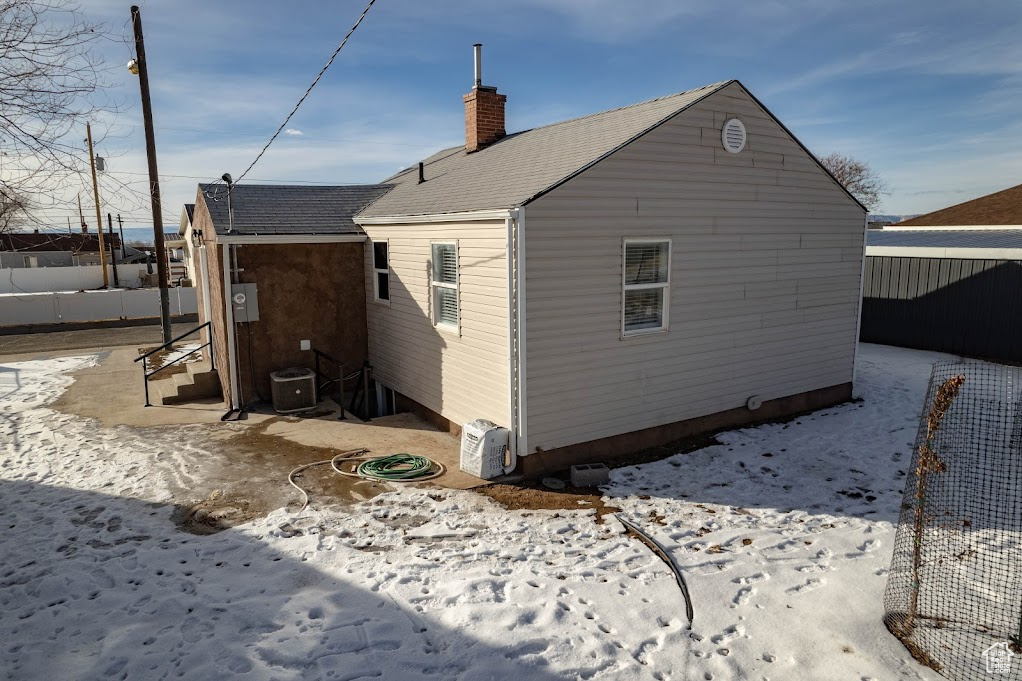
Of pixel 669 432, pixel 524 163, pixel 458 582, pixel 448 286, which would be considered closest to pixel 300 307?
pixel 448 286

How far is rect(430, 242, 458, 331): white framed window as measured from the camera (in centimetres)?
952

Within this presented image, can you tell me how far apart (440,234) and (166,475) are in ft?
16.4

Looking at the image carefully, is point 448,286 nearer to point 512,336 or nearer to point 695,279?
point 512,336

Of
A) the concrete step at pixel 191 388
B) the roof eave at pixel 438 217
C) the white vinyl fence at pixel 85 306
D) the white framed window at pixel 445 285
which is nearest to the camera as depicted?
the roof eave at pixel 438 217

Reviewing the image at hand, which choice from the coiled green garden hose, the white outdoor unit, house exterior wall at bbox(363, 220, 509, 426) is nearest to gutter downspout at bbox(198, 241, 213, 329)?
house exterior wall at bbox(363, 220, 509, 426)

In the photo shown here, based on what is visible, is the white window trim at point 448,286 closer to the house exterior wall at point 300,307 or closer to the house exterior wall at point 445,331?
the house exterior wall at point 445,331

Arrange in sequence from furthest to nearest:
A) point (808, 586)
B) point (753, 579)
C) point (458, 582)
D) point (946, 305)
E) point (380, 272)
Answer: point (946, 305) → point (380, 272) → point (753, 579) → point (808, 586) → point (458, 582)

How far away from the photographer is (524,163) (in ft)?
31.7

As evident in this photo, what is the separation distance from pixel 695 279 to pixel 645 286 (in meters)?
1.01

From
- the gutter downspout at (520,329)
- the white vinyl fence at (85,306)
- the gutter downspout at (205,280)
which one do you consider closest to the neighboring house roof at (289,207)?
the gutter downspout at (205,280)

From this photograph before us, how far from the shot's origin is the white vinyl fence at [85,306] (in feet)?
74.2

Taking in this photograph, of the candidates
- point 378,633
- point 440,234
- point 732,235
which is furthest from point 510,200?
point 378,633

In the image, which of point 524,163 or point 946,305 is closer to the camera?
point 524,163

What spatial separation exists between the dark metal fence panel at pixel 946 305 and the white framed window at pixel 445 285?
1311cm
